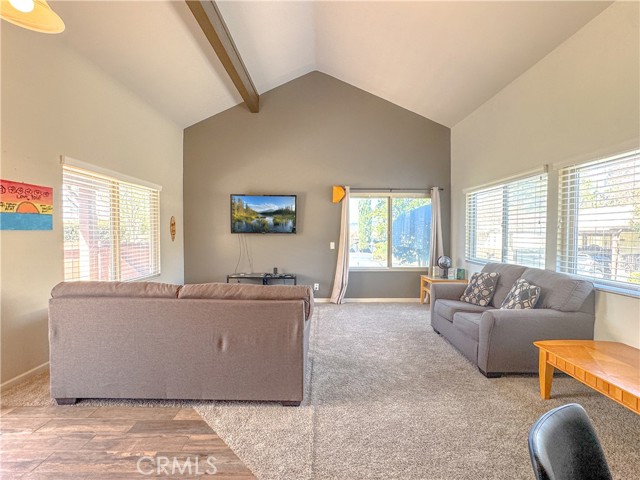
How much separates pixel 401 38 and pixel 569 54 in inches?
70.5

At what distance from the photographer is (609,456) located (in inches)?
→ 70.5

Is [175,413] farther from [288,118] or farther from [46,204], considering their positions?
[288,118]

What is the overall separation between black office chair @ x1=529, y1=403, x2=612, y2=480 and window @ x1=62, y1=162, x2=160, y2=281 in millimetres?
3894

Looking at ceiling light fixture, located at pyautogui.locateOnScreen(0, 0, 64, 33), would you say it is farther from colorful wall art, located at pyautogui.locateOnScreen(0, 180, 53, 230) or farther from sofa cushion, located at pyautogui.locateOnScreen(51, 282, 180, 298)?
sofa cushion, located at pyautogui.locateOnScreen(51, 282, 180, 298)

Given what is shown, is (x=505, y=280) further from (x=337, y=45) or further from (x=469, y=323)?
(x=337, y=45)

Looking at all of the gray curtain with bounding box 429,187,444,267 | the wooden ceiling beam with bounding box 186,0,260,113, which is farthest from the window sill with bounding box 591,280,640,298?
the wooden ceiling beam with bounding box 186,0,260,113

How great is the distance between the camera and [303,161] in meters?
5.69

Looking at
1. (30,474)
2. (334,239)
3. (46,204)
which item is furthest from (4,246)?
(334,239)

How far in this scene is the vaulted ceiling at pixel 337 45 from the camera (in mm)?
3043

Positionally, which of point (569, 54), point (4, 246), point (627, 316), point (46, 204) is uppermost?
point (569, 54)

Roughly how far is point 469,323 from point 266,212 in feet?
12.4

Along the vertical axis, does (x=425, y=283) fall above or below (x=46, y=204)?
below

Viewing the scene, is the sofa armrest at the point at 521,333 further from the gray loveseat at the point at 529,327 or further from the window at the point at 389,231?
the window at the point at 389,231

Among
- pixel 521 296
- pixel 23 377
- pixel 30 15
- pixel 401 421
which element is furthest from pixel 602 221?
pixel 23 377
